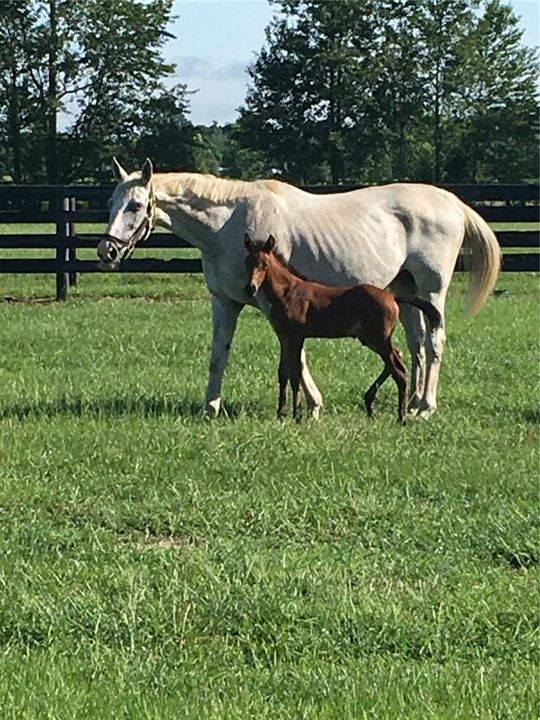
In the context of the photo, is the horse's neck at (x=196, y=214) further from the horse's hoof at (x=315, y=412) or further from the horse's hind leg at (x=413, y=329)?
the horse's hind leg at (x=413, y=329)

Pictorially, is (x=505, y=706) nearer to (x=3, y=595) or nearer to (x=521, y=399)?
(x=3, y=595)

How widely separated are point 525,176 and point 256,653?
54.2 m

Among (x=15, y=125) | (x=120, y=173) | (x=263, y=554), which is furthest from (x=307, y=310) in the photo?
(x=15, y=125)

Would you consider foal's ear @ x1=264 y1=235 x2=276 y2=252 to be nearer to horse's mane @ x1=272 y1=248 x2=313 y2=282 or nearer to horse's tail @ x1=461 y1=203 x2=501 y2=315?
horse's mane @ x1=272 y1=248 x2=313 y2=282

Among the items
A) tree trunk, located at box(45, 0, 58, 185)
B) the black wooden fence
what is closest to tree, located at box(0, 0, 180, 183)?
tree trunk, located at box(45, 0, 58, 185)

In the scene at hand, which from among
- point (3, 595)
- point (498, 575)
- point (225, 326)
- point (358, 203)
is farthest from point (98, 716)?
point (358, 203)

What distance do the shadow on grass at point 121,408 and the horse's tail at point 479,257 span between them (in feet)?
6.13

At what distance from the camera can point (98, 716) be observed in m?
3.33

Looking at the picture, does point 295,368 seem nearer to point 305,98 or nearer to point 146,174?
point 146,174

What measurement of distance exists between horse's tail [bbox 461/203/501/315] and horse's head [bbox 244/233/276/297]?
1.89 m

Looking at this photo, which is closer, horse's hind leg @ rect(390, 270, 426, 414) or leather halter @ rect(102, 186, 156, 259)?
leather halter @ rect(102, 186, 156, 259)

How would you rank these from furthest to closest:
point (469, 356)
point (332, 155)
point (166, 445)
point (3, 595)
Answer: point (332, 155)
point (469, 356)
point (166, 445)
point (3, 595)

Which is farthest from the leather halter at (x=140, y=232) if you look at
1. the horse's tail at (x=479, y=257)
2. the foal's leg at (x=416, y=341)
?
the horse's tail at (x=479, y=257)

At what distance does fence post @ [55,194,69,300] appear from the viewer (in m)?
16.0
